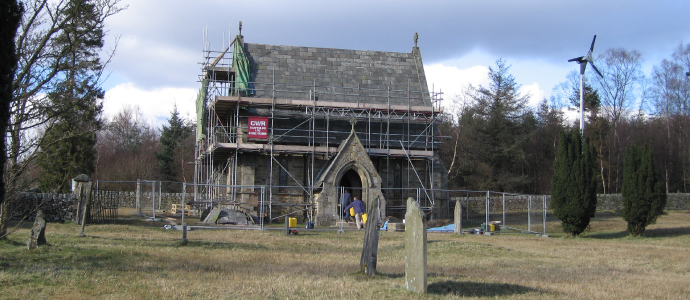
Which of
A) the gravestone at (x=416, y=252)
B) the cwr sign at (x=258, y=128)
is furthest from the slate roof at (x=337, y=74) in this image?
the gravestone at (x=416, y=252)

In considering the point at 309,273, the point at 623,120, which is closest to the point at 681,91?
the point at 623,120

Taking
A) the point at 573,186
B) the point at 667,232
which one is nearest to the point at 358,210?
the point at 573,186

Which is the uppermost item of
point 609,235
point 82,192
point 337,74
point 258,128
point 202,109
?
point 337,74

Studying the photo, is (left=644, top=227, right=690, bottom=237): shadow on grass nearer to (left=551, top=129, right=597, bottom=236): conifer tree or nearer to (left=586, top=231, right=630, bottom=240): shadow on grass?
(left=586, top=231, right=630, bottom=240): shadow on grass

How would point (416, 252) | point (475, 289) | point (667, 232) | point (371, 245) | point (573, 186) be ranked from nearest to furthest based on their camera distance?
point (416, 252) < point (475, 289) < point (371, 245) < point (573, 186) < point (667, 232)

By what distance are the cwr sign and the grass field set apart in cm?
1071

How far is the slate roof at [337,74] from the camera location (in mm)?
35062

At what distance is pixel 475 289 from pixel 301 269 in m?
3.89

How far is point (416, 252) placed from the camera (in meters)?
10.4

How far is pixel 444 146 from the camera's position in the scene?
5722 cm

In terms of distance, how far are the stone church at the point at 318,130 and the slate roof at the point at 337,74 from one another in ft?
0.19

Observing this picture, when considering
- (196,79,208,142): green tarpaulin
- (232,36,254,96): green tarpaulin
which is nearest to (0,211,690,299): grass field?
(232,36,254,96): green tarpaulin

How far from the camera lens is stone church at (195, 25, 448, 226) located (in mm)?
32156

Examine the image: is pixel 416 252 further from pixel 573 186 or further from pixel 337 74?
pixel 337 74
